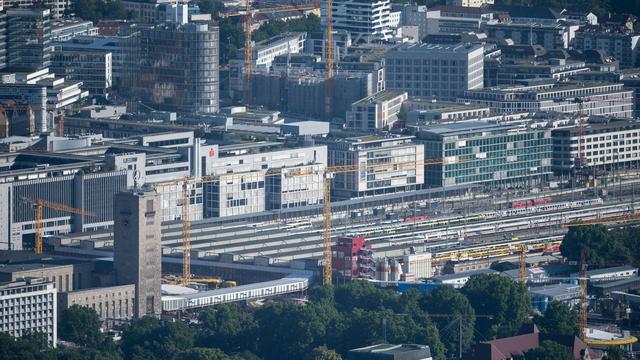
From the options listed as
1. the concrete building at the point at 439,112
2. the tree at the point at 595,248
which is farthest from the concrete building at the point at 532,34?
the tree at the point at 595,248

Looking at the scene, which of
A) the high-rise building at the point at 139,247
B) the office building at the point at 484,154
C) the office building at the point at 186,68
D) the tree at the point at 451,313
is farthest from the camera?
the office building at the point at 186,68

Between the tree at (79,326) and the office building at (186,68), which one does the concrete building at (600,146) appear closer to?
the office building at (186,68)

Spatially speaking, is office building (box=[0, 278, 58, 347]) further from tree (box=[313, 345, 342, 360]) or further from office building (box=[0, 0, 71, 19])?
office building (box=[0, 0, 71, 19])

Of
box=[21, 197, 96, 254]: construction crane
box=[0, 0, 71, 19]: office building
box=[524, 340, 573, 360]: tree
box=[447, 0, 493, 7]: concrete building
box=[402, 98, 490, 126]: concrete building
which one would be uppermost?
box=[0, 0, 71, 19]: office building

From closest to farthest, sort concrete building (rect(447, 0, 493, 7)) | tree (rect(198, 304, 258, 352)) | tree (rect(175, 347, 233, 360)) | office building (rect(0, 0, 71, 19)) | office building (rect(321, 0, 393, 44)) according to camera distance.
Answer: tree (rect(175, 347, 233, 360)), tree (rect(198, 304, 258, 352)), office building (rect(0, 0, 71, 19)), office building (rect(321, 0, 393, 44)), concrete building (rect(447, 0, 493, 7))

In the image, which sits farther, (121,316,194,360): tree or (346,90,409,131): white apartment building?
(346,90,409,131): white apartment building

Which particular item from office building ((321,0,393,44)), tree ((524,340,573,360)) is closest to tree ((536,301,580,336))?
tree ((524,340,573,360))

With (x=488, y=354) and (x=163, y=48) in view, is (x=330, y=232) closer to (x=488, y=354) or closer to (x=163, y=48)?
(x=488, y=354)
